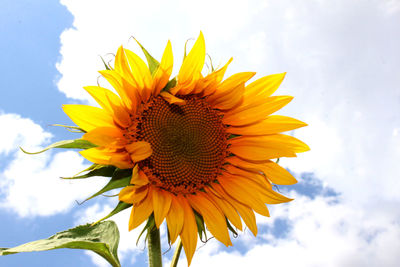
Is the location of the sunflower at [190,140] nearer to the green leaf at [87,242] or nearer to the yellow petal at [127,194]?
the yellow petal at [127,194]

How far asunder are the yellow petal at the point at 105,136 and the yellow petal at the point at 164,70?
475mm

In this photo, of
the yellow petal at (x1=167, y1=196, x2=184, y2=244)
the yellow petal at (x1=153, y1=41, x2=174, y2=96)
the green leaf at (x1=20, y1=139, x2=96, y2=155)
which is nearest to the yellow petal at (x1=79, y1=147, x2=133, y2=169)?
the green leaf at (x1=20, y1=139, x2=96, y2=155)

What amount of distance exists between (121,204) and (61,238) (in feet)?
2.76

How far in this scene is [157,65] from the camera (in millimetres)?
3258

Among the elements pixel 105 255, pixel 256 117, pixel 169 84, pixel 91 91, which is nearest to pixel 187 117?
pixel 169 84

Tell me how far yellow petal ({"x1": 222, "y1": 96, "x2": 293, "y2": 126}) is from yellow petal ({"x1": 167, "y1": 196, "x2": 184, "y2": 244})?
2.93ft

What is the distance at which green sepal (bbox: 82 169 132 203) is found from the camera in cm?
302

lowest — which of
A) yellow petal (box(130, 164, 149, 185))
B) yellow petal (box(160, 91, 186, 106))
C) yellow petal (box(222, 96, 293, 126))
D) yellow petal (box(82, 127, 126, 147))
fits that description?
yellow petal (box(130, 164, 149, 185))

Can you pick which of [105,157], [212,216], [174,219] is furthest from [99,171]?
[212,216]

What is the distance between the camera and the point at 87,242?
320 centimetres

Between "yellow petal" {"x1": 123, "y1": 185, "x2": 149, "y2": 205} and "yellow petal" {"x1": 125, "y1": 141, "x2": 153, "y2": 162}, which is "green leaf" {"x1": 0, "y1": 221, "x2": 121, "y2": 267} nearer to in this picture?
"yellow petal" {"x1": 123, "y1": 185, "x2": 149, "y2": 205}

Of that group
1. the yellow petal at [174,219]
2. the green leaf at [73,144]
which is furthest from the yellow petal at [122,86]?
the yellow petal at [174,219]

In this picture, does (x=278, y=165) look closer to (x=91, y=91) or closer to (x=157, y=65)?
(x=157, y=65)

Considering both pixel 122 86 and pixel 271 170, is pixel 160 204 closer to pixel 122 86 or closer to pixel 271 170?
pixel 122 86
